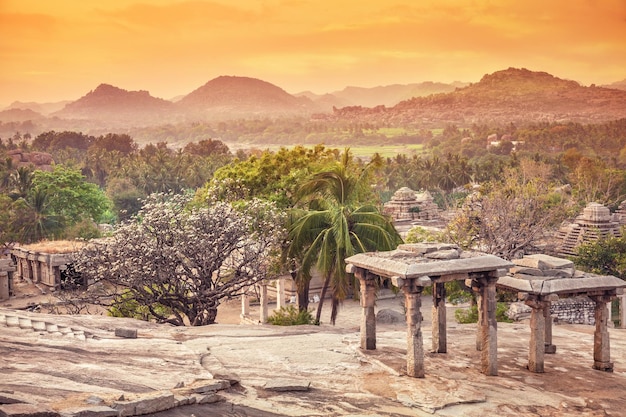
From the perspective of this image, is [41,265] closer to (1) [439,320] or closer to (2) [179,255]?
(2) [179,255]

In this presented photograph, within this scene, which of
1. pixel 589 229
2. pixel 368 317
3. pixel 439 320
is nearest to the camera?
pixel 368 317

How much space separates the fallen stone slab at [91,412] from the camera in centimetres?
996

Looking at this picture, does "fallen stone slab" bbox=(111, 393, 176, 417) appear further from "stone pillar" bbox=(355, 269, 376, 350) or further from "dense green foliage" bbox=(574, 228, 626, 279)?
"dense green foliage" bbox=(574, 228, 626, 279)

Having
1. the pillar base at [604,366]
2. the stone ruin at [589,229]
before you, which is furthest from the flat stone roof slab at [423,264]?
the stone ruin at [589,229]

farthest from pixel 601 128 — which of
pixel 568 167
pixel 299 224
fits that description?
pixel 299 224

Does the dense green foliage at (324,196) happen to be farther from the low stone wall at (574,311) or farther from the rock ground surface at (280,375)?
the rock ground surface at (280,375)

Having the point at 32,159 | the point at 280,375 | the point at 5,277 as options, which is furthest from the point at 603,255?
the point at 32,159

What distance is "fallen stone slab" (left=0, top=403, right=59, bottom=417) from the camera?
9.50 meters

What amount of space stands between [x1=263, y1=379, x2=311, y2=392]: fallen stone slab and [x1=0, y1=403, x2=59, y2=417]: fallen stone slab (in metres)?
4.25

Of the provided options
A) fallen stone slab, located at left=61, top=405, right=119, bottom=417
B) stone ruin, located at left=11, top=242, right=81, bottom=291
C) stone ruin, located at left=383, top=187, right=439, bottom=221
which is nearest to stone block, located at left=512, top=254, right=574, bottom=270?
fallen stone slab, located at left=61, top=405, right=119, bottom=417

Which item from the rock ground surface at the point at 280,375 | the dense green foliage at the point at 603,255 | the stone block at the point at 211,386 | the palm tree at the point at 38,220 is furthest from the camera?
the palm tree at the point at 38,220

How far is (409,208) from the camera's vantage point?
54.4 m

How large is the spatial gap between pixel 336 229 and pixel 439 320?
5.97 m

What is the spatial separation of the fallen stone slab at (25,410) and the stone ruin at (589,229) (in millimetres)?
33461
